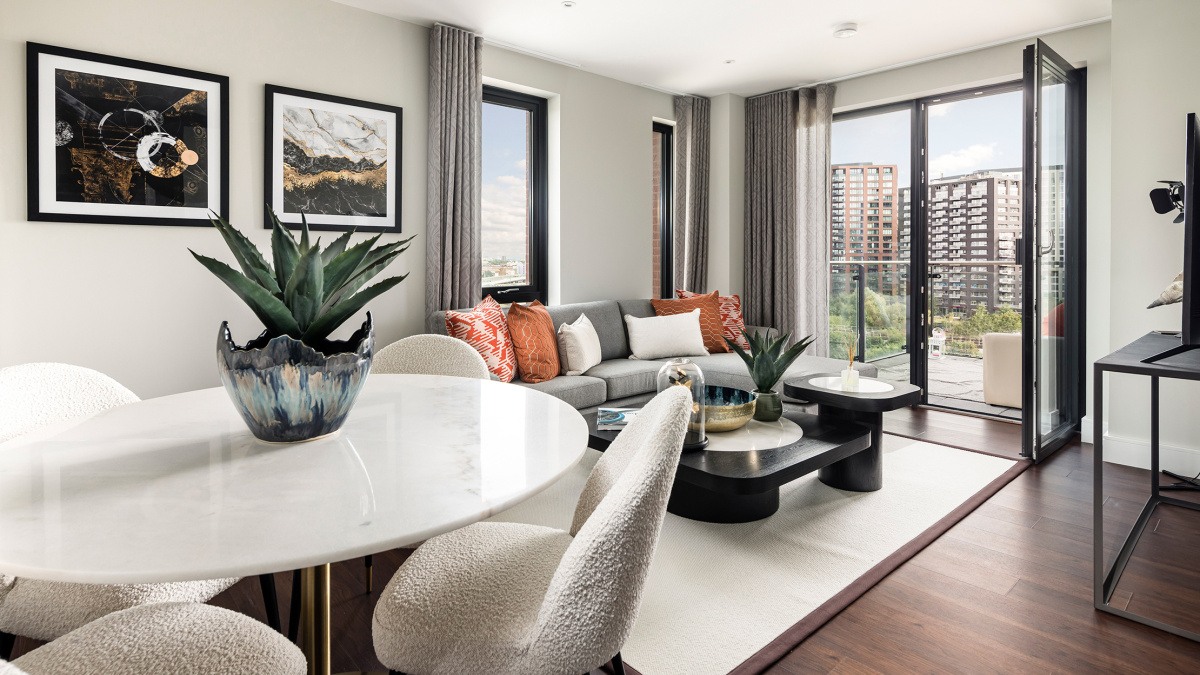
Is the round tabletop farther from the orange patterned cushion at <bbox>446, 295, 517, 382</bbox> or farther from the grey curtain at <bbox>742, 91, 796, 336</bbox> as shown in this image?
the grey curtain at <bbox>742, 91, 796, 336</bbox>

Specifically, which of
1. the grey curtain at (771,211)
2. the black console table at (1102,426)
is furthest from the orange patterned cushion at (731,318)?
the black console table at (1102,426)

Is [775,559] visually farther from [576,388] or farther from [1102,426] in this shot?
[576,388]

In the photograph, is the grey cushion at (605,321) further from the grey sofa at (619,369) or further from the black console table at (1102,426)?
the black console table at (1102,426)

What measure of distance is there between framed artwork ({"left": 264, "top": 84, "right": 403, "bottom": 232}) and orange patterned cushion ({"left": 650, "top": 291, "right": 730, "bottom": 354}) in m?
1.94

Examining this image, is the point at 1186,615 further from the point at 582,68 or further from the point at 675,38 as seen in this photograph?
the point at 582,68

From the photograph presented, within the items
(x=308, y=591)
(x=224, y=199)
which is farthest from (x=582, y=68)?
(x=308, y=591)

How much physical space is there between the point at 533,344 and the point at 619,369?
581 mm

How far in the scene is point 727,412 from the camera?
8.58 feet

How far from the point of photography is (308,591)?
1162 millimetres

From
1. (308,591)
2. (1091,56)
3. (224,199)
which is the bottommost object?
(308,591)

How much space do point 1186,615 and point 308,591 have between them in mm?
2393

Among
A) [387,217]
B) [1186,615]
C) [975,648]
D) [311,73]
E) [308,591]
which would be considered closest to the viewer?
[308,591]

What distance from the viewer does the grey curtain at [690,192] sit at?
5.27 metres

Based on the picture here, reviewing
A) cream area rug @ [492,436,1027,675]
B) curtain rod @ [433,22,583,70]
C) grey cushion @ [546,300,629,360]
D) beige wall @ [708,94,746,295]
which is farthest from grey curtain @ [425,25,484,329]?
beige wall @ [708,94,746,295]
